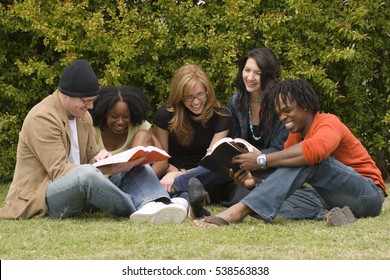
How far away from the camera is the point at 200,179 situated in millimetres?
8328

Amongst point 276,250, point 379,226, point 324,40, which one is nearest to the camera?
point 276,250

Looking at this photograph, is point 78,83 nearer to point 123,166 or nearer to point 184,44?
point 123,166

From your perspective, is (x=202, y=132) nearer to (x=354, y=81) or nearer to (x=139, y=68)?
(x=139, y=68)

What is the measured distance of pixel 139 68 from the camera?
10000 millimetres

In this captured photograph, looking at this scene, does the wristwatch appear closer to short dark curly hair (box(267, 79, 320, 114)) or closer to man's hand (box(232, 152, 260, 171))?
man's hand (box(232, 152, 260, 171))

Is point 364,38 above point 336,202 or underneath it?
above

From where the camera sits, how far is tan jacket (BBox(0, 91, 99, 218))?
724 centimetres

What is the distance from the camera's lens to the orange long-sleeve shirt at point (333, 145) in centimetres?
675

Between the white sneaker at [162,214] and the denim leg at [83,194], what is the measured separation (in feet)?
0.61

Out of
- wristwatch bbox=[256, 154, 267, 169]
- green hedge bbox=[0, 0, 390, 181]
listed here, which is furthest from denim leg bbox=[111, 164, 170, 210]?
green hedge bbox=[0, 0, 390, 181]

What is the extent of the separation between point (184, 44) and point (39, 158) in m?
3.10

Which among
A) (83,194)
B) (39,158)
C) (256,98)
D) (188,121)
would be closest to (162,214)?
(83,194)

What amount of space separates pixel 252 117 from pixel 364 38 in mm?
1979

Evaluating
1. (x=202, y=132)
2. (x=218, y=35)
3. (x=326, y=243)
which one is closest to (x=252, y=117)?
(x=202, y=132)
